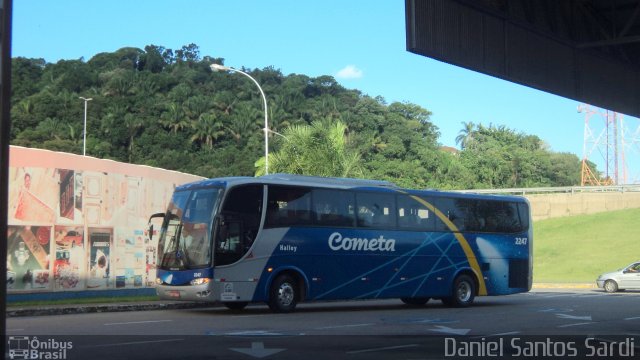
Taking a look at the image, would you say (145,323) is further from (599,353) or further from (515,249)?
(515,249)

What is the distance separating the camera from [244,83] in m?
110

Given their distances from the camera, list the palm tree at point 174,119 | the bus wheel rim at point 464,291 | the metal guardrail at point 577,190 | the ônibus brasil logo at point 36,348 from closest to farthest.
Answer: the ônibus brasil logo at point 36,348 → the bus wheel rim at point 464,291 → the metal guardrail at point 577,190 → the palm tree at point 174,119

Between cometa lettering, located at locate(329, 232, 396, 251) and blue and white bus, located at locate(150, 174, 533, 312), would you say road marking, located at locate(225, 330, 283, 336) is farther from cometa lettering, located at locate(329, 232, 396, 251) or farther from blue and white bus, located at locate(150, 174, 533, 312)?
cometa lettering, located at locate(329, 232, 396, 251)

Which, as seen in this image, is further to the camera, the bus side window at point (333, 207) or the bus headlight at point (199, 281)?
the bus side window at point (333, 207)

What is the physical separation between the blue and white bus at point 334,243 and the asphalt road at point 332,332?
90 centimetres

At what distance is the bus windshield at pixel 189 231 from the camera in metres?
19.1

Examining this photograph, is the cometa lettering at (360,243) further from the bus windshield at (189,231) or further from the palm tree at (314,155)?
the palm tree at (314,155)

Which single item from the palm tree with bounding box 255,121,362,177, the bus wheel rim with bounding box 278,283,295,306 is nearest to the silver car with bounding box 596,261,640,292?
the palm tree with bounding box 255,121,362,177

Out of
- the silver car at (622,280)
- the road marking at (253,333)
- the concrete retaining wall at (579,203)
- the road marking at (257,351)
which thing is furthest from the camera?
the concrete retaining wall at (579,203)

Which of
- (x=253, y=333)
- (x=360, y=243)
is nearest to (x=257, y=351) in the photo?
(x=253, y=333)

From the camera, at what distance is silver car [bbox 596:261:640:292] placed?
108 feet

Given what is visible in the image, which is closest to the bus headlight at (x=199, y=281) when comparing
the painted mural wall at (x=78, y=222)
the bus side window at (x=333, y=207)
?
the bus side window at (x=333, y=207)

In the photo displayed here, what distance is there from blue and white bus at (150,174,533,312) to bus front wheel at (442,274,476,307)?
3cm

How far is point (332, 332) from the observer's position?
583 inches
